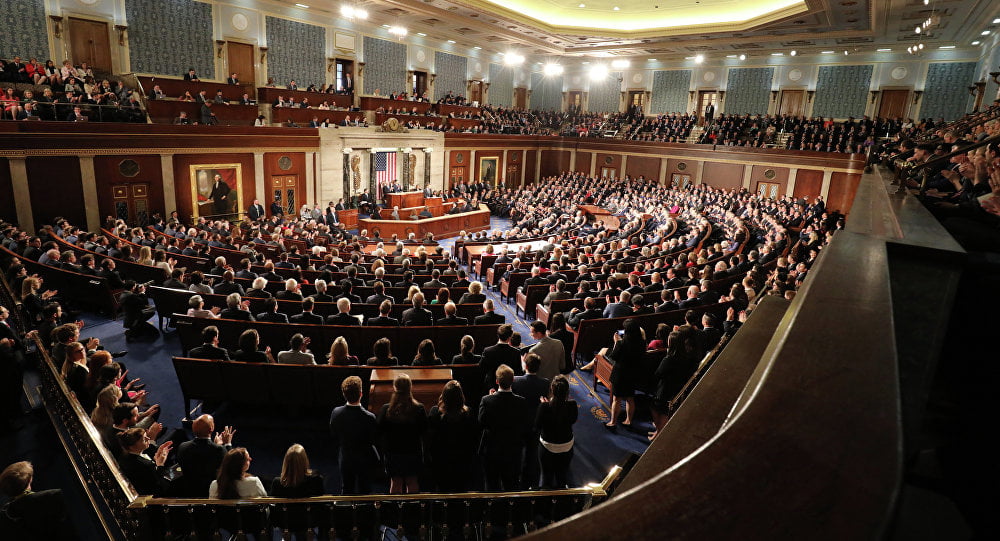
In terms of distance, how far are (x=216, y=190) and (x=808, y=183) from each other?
25.1 m

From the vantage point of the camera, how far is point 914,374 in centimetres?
122

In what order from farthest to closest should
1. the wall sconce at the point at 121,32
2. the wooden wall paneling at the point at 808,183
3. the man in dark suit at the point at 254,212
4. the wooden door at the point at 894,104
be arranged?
the wooden door at the point at 894,104 < the wooden wall paneling at the point at 808,183 < the man in dark suit at the point at 254,212 < the wall sconce at the point at 121,32

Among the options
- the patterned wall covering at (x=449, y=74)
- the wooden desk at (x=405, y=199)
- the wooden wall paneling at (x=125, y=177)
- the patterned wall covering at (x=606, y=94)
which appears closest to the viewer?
the wooden wall paneling at (x=125, y=177)

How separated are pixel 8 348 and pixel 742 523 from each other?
6.99 m

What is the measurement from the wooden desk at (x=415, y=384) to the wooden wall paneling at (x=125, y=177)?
15.1 meters

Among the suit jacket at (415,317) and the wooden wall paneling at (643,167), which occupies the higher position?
the wooden wall paneling at (643,167)

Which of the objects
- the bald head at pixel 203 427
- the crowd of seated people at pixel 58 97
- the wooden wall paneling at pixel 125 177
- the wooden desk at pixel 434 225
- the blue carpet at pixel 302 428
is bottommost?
the blue carpet at pixel 302 428

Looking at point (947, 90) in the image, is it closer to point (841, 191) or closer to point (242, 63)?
point (841, 191)

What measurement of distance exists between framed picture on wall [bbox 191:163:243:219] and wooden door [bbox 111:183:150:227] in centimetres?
145

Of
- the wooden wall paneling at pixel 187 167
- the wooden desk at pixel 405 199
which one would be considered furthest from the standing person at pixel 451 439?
the wooden desk at pixel 405 199

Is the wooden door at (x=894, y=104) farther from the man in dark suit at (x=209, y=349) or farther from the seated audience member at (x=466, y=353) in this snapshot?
the man in dark suit at (x=209, y=349)

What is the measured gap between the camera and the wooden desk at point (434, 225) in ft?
66.4

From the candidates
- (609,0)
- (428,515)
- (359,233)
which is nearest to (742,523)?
(428,515)

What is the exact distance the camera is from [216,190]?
713 inches
